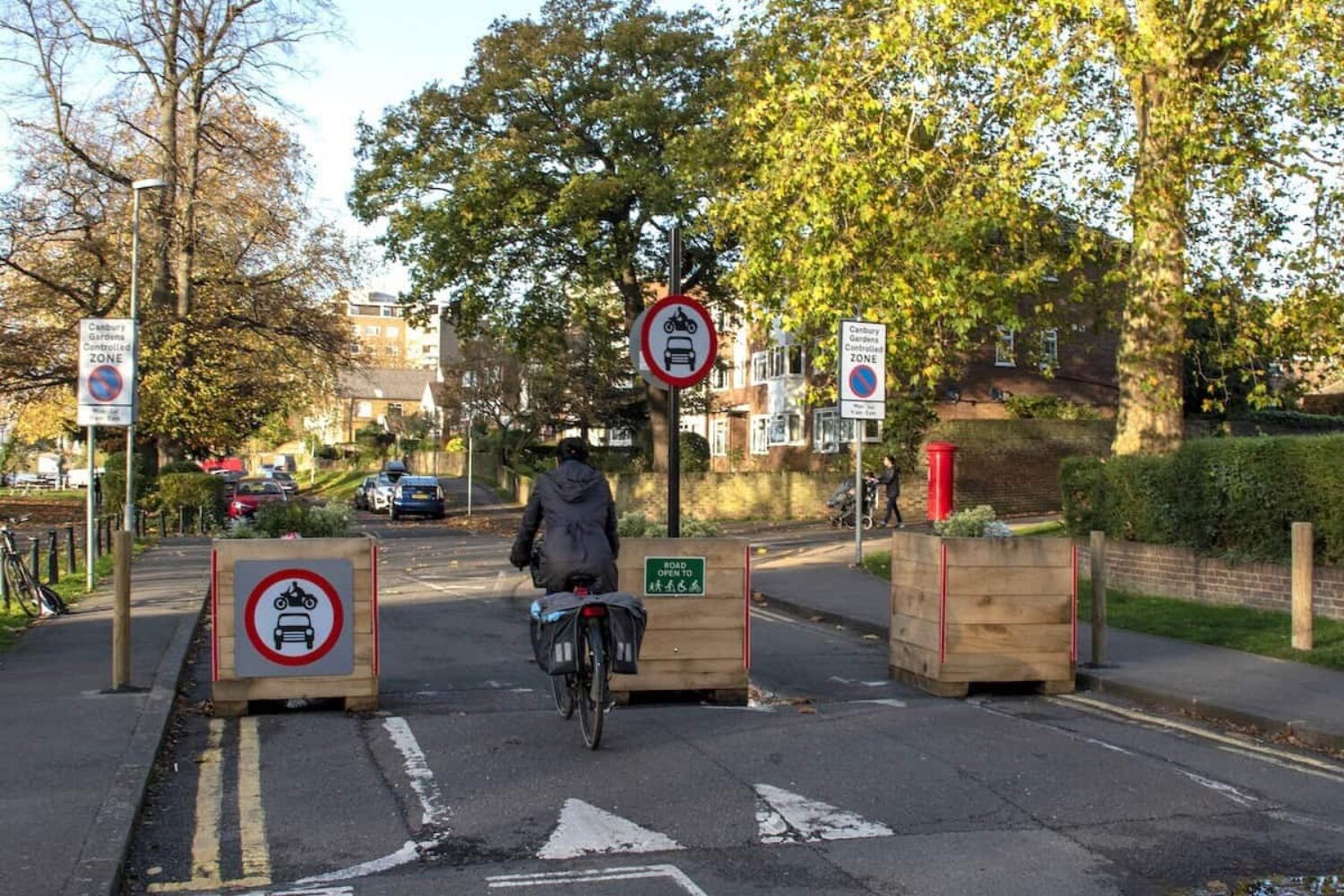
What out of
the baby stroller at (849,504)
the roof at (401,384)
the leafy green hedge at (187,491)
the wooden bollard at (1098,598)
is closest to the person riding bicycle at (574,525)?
the wooden bollard at (1098,598)

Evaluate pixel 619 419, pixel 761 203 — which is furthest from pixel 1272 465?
pixel 619 419

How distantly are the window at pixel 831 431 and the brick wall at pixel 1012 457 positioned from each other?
9051 mm

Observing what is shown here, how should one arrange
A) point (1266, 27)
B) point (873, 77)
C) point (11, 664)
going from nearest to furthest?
point (11, 664) → point (1266, 27) → point (873, 77)

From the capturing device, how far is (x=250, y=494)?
40.8 metres

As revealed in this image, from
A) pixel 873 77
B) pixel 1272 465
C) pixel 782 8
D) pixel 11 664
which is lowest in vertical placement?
pixel 11 664

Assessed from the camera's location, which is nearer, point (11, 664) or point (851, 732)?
point (851, 732)

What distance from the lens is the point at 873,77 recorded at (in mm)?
17531

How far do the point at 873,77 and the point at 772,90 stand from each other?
1.52 m

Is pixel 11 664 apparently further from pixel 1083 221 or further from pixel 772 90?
pixel 1083 221

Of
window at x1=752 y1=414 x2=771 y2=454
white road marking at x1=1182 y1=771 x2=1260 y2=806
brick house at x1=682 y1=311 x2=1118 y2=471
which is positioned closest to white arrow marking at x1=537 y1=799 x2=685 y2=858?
white road marking at x1=1182 y1=771 x2=1260 y2=806

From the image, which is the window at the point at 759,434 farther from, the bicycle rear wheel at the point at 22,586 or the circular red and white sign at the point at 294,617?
the circular red and white sign at the point at 294,617

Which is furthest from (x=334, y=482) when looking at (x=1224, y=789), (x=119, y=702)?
(x=1224, y=789)

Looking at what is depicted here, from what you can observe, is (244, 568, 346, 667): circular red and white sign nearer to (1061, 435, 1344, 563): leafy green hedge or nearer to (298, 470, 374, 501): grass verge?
(1061, 435, 1344, 563): leafy green hedge

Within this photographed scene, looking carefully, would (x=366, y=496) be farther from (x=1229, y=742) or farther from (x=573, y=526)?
(x=1229, y=742)
